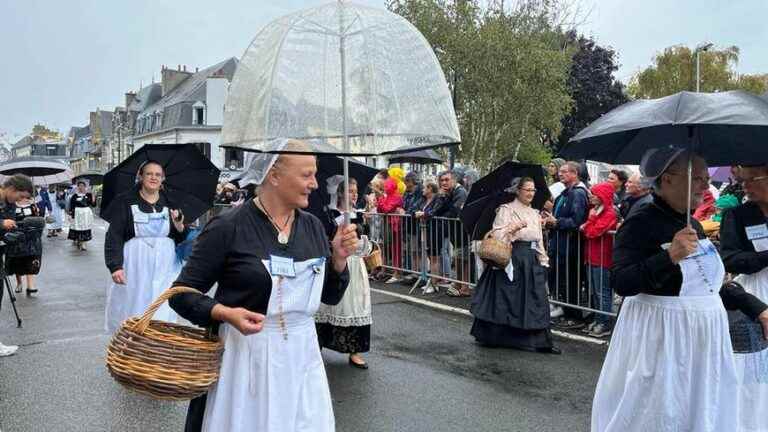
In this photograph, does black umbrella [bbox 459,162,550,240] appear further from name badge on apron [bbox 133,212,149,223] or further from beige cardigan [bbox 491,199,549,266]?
name badge on apron [bbox 133,212,149,223]

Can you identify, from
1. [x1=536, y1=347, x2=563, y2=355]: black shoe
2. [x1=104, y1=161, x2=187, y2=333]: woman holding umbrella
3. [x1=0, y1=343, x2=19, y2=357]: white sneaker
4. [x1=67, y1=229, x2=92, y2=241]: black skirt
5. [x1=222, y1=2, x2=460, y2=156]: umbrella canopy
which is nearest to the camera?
[x1=222, y1=2, x2=460, y2=156]: umbrella canopy

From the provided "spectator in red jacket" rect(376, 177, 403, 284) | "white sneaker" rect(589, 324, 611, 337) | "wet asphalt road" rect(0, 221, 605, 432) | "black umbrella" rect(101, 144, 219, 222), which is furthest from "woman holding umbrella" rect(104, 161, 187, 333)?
"spectator in red jacket" rect(376, 177, 403, 284)

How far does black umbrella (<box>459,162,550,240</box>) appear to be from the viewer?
24.6 feet

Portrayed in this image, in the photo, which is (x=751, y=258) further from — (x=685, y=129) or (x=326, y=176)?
(x=326, y=176)

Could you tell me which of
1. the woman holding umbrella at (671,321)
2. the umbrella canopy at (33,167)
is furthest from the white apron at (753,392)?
the umbrella canopy at (33,167)

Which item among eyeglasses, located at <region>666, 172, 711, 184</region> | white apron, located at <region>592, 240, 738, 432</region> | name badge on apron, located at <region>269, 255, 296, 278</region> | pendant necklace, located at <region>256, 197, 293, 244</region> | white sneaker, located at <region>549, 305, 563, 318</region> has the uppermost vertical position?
eyeglasses, located at <region>666, 172, 711, 184</region>

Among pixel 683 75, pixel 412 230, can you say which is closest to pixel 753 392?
pixel 412 230

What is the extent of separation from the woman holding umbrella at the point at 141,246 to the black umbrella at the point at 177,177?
0.14m

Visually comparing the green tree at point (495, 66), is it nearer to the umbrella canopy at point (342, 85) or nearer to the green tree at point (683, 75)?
the green tree at point (683, 75)

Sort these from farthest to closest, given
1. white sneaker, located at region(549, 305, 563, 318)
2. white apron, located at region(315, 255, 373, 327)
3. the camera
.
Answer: white sneaker, located at region(549, 305, 563, 318), the camera, white apron, located at region(315, 255, 373, 327)

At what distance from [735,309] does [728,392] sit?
0.54 meters

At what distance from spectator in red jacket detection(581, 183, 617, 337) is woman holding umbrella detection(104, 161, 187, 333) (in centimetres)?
479

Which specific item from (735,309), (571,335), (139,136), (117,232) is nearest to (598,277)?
(571,335)

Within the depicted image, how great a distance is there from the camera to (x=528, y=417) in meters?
5.20
